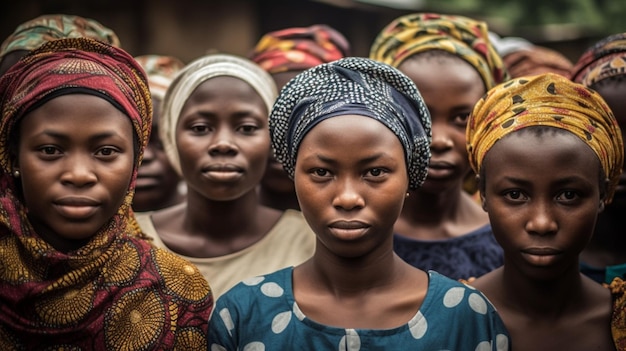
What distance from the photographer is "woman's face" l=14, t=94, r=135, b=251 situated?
9.44 ft

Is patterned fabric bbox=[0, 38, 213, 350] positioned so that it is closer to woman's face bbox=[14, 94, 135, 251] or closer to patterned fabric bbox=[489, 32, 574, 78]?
woman's face bbox=[14, 94, 135, 251]

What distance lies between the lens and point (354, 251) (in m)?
2.91

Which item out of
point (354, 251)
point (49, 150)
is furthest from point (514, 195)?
point (49, 150)

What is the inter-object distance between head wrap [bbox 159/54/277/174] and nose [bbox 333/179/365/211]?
138cm

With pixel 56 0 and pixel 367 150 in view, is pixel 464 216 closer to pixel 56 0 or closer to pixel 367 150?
pixel 367 150

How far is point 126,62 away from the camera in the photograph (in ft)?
10.4

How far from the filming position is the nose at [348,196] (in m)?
2.83

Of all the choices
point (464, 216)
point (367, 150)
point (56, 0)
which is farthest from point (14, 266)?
point (56, 0)

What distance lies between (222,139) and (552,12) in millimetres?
12745

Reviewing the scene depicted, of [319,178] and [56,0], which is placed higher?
[319,178]

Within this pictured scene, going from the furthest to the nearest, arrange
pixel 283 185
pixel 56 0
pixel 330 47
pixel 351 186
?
1. pixel 56 0
2. pixel 330 47
3. pixel 283 185
4. pixel 351 186

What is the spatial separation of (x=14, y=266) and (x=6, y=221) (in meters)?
0.18

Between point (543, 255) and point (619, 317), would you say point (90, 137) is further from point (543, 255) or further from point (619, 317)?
point (619, 317)

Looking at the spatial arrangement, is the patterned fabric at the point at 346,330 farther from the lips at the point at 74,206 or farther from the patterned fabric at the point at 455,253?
the patterned fabric at the point at 455,253
